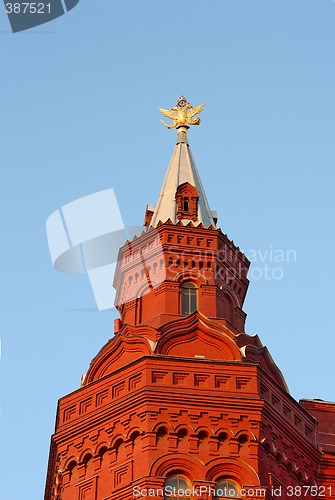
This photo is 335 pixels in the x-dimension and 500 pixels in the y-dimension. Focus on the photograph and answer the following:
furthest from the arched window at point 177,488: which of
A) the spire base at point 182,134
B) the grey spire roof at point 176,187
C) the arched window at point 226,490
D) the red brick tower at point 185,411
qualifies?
the spire base at point 182,134

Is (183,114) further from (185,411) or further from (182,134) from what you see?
(185,411)

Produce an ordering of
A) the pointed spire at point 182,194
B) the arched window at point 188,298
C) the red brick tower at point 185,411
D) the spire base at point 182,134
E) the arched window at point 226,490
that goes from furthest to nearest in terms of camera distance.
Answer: the spire base at point 182,134 < the pointed spire at point 182,194 < the arched window at point 188,298 < the red brick tower at point 185,411 < the arched window at point 226,490

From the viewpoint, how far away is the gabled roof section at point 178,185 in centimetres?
4156

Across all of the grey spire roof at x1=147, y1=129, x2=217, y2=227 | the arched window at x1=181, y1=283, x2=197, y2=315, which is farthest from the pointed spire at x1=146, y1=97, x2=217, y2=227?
the arched window at x1=181, y1=283, x2=197, y2=315

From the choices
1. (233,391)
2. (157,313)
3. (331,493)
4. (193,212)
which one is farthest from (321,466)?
(193,212)

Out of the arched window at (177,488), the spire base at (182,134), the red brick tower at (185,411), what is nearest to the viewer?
the arched window at (177,488)

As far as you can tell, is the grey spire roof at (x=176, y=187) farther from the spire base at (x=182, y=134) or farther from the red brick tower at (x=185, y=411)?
the red brick tower at (x=185, y=411)

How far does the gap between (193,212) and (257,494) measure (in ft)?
38.2

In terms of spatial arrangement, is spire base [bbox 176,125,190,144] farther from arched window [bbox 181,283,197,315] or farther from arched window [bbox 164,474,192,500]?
arched window [bbox 164,474,192,500]

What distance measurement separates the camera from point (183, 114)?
4578 centimetres

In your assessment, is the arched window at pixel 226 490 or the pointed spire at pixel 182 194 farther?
the pointed spire at pixel 182 194

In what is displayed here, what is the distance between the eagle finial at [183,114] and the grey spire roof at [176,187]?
28.7 inches

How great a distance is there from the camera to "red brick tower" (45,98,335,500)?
110ft

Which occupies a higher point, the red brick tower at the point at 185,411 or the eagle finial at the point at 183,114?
the eagle finial at the point at 183,114
